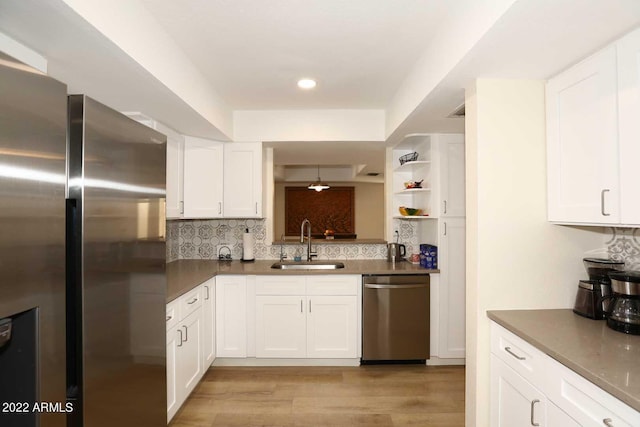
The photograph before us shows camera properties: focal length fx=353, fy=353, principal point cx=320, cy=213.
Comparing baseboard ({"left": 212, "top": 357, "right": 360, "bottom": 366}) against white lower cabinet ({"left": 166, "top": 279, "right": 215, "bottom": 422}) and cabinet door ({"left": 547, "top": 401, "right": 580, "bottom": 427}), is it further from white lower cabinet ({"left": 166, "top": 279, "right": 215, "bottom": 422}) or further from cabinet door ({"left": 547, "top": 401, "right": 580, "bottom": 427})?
cabinet door ({"left": 547, "top": 401, "right": 580, "bottom": 427})

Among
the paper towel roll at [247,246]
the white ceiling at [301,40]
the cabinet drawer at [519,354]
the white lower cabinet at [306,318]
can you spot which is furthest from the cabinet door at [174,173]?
the cabinet drawer at [519,354]

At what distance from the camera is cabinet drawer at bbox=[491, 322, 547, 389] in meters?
1.46

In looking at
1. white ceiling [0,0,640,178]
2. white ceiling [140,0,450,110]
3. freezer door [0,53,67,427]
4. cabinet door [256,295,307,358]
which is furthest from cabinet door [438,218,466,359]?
freezer door [0,53,67,427]

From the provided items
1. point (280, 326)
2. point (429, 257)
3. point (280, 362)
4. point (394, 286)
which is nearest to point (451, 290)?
point (429, 257)

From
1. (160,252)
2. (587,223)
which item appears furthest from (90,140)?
(587,223)

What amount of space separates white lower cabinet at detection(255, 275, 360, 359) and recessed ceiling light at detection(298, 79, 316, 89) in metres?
1.61

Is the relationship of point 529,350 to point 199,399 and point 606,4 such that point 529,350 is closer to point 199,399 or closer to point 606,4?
point 606,4

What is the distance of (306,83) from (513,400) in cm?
234

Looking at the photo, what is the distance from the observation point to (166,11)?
1.71 metres

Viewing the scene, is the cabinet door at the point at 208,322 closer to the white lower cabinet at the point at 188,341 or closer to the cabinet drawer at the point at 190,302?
the white lower cabinet at the point at 188,341

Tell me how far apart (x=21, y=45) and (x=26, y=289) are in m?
1.17

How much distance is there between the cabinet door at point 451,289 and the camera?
10.4ft

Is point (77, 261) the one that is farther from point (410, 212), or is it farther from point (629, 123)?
point (410, 212)

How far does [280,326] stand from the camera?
316cm
